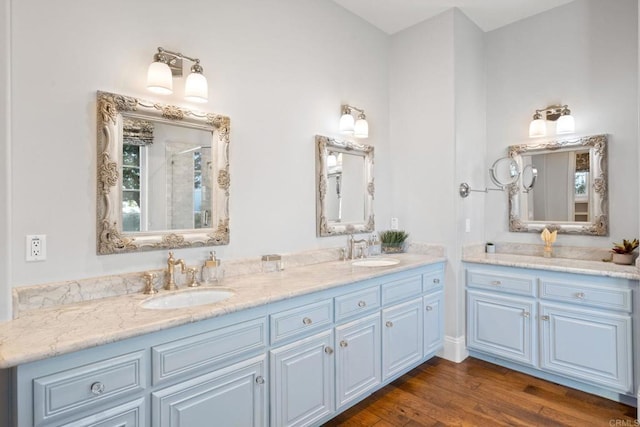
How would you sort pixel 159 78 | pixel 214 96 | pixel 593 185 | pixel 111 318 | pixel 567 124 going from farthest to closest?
pixel 567 124
pixel 593 185
pixel 214 96
pixel 159 78
pixel 111 318

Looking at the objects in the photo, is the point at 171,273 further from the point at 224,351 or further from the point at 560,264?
the point at 560,264

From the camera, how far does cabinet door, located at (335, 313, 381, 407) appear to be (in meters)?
2.05

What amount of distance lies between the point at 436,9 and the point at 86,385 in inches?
138

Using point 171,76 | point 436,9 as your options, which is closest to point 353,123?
point 436,9

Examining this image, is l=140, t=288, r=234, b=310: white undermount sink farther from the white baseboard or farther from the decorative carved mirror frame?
the decorative carved mirror frame

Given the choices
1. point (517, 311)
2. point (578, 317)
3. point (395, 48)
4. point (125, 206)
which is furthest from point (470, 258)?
point (125, 206)

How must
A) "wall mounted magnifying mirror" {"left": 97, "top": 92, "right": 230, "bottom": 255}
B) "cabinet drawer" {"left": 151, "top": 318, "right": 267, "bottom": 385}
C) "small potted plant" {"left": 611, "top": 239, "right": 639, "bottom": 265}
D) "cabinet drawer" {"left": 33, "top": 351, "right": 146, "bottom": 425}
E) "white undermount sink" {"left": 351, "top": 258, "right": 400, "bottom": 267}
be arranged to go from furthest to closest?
"white undermount sink" {"left": 351, "top": 258, "right": 400, "bottom": 267} → "small potted plant" {"left": 611, "top": 239, "right": 639, "bottom": 265} → "wall mounted magnifying mirror" {"left": 97, "top": 92, "right": 230, "bottom": 255} → "cabinet drawer" {"left": 151, "top": 318, "right": 267, "bottom": 385} → "cabinet drawer" {"left": 33, "top": 351, "right": 146, "bottom": 425}

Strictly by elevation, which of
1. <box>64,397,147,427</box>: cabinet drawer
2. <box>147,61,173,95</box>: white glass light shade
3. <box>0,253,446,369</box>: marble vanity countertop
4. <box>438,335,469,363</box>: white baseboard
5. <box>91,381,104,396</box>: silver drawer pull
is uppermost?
<box>147,61,173,95</box>: white glass light shade

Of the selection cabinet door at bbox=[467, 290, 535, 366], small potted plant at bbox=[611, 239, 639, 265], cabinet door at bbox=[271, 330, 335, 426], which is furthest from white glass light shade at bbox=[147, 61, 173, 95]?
small potted plant at bbox=[611, 239, 639, 265]

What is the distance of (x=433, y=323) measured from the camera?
9.37 ft

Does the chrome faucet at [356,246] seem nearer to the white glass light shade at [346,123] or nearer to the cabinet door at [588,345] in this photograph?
→ the white glass light shade at [346,123]

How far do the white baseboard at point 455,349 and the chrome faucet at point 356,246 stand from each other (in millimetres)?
1060

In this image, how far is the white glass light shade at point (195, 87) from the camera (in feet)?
6.17

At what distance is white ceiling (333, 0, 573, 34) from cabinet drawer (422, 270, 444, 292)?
2.29 meters
